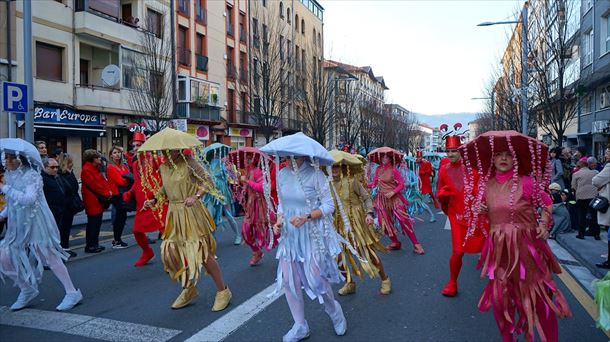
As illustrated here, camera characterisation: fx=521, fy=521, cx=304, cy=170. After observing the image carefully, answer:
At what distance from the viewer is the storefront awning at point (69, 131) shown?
19828mm

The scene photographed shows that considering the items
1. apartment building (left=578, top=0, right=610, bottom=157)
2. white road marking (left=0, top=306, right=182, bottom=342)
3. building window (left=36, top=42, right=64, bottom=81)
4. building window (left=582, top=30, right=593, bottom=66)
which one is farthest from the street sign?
building window (left=582, top=30, right=593, bottom=66)

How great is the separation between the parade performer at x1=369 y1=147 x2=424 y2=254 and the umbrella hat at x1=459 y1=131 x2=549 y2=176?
14.0 feet

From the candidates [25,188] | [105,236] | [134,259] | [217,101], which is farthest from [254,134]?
[25,188]

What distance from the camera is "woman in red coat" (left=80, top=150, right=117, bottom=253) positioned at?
28.8 ft

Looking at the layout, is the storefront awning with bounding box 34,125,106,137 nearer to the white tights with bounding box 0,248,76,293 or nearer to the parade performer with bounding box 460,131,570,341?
the white tights with bounding box 0,248,76,293

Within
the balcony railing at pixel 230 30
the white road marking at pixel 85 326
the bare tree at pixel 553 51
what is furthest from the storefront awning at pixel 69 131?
the bare tree at pixel 553 51

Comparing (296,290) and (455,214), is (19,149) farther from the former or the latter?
(455,214)

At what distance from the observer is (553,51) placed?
17000 millimetres

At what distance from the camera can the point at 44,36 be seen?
65.7 feet

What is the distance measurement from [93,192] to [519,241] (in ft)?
23.4

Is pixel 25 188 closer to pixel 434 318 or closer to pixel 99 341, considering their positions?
pixel 99 341

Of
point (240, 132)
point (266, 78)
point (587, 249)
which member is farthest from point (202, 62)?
point (587, 249)

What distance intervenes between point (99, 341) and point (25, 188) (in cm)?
198

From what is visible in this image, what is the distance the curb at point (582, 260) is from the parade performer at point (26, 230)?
655 centimetres
